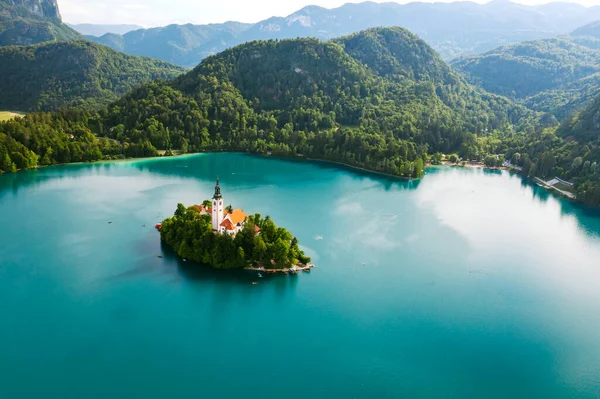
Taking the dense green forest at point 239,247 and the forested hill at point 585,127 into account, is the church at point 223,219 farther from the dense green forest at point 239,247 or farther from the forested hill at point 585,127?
the forested hill at point 585,127

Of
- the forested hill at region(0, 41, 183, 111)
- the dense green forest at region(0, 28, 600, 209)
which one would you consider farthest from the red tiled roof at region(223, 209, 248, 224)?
the forested hill at region(0, 41, 183, 111)

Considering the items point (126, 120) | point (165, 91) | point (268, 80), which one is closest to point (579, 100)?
point (268, 80)

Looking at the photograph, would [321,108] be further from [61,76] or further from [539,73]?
[539,73]

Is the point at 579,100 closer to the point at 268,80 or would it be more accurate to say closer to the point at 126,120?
the point at 268,80

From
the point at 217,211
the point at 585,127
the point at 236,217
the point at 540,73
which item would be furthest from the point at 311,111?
the point at 540,73

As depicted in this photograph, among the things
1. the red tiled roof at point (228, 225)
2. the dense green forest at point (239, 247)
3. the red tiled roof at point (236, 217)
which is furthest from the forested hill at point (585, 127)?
the red tiled roof at point (228, 225)

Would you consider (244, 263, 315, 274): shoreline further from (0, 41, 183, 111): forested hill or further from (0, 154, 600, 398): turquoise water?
(0, 41, 183, 111): forested hill
